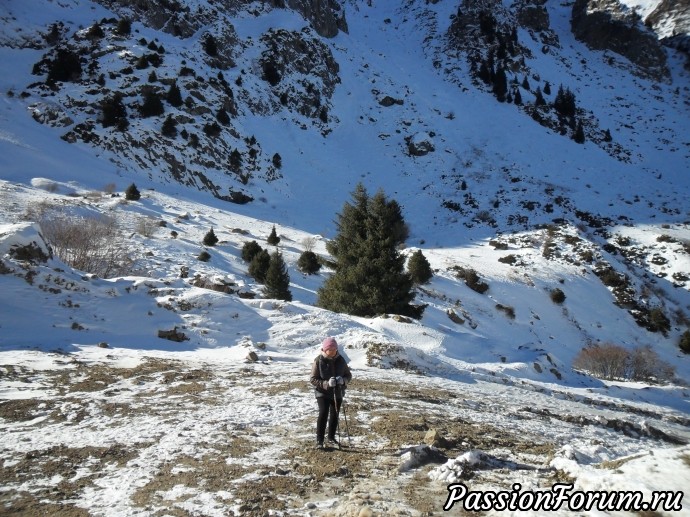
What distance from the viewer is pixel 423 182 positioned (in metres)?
55.2

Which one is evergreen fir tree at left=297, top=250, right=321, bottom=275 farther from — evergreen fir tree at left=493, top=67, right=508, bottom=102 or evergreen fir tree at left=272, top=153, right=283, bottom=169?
evergreen fir tree at left=493, top=67, right=508, bottom=102

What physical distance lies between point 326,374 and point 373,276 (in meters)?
13.4

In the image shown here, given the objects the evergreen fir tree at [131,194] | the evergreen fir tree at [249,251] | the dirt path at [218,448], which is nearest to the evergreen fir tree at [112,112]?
the evergreen fir tree at [131,194]

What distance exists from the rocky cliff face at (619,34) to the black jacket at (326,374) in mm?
101941

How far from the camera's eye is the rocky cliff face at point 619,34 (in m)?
83.6

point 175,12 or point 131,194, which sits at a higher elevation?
point 175,12

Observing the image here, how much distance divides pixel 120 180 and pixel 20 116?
39.2ft

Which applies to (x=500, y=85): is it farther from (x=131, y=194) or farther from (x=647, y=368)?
(x=131, y=194)

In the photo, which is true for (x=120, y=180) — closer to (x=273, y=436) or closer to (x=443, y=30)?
(x=273, y=436)

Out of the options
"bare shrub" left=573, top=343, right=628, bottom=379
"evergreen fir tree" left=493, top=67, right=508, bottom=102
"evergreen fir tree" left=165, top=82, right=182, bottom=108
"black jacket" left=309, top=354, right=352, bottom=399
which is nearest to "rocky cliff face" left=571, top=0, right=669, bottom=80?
"evergreen fir tree" left=493, top=67, right=508, bottom=102

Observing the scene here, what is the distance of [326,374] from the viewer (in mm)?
6559

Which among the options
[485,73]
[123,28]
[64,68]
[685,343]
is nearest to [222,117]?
[64,68]

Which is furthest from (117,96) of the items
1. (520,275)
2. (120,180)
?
(520,275)

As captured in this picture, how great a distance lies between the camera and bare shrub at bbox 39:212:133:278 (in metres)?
20.6
